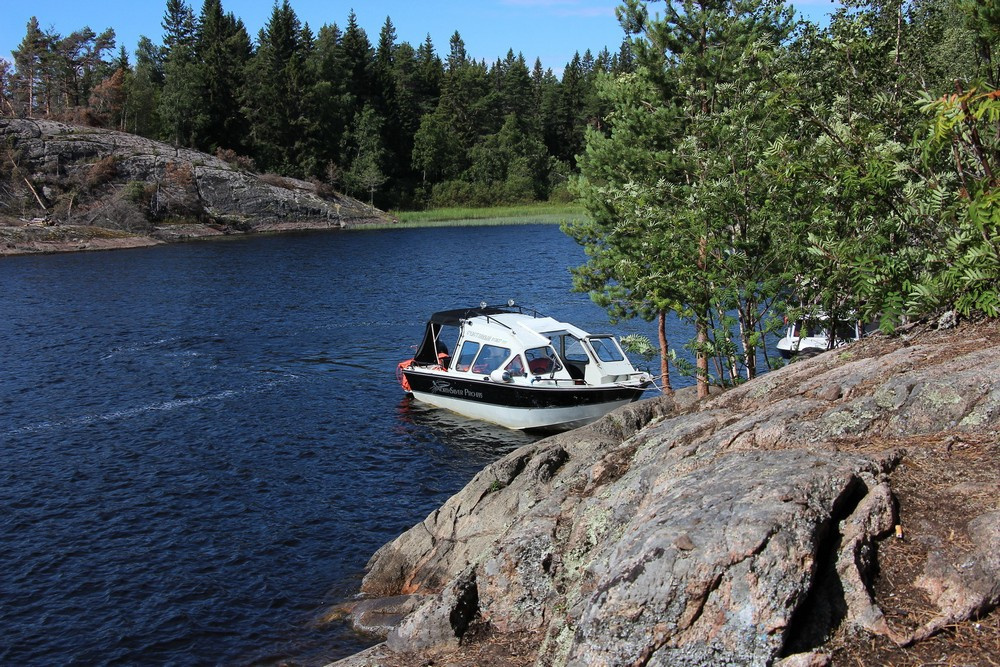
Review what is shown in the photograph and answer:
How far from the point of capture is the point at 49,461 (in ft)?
81.1

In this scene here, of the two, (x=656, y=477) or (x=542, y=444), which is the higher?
(x=656, y=477)

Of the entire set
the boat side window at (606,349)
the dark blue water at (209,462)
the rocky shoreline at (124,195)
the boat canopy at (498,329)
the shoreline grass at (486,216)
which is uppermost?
the rocky shoreline at (124,195)

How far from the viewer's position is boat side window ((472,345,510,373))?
2871 cm

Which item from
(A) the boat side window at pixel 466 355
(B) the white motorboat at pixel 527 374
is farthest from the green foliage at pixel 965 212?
(A) the boat side window at pixel 466 355

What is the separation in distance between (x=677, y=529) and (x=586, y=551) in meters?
2.56

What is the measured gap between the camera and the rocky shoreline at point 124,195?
3398 inches

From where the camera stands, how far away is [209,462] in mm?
24672

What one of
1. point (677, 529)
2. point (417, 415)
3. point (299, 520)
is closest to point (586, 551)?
point (677, 529)

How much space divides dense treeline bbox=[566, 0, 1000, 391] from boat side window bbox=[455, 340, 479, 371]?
5962 millimetres

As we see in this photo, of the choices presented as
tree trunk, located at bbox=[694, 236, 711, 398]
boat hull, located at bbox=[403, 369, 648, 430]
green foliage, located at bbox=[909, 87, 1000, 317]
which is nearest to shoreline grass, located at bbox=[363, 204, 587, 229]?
boat hull, located at bbox=[403, 369, 648, 430]

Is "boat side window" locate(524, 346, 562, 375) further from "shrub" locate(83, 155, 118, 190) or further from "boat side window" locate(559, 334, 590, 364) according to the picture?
"shrub" locate(83, 155, 118, 190)

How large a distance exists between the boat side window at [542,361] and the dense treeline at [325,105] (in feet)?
283

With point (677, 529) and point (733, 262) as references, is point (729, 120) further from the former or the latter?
point (677, 529)

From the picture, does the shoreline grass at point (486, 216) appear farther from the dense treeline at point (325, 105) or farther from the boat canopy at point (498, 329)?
the boat canopy at point (498, 329)
